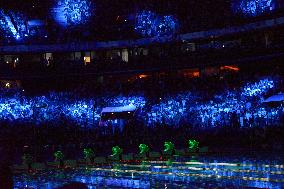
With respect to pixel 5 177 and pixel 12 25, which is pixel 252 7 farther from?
pixel 5 177

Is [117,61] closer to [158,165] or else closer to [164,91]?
[164,91]

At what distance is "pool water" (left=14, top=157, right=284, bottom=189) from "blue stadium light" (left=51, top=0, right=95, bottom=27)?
26.2 m

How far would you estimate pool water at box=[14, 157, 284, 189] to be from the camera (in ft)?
53.8

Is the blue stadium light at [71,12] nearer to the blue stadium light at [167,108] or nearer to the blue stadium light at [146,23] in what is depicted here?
the blue stadium light at [146,23]

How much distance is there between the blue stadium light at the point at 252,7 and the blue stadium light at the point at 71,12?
567 inches

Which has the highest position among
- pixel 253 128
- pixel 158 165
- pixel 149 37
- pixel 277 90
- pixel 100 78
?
pixel 149 37

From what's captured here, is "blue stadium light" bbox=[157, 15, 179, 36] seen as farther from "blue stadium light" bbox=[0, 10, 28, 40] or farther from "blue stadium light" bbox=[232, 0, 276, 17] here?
"blue stadium light" bbox=[0, 10, 28, 40]

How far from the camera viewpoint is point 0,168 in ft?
17.3

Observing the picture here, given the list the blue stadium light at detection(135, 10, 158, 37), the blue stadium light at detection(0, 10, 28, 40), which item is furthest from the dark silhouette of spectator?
the blue stadium light at detection(0, 10, 28, 40)

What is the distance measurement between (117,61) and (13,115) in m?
12.5

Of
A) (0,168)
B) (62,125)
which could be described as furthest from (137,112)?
(0,168)

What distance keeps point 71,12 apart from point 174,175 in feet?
104

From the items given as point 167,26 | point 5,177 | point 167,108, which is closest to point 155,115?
point 167,108

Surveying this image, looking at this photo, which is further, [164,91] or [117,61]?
[117,61]
